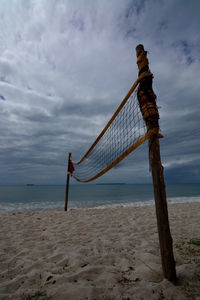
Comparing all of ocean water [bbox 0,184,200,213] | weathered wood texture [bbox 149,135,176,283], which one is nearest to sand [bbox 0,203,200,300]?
weathered wood texture [bbox 149,135,176,283]

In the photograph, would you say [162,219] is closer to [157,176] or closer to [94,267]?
[157,176]

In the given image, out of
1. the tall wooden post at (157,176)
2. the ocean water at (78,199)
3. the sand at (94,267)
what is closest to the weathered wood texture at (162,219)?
the tall wooden post at (157,176)

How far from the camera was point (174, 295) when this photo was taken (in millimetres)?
1659

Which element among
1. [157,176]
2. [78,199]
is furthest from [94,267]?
[78,199]

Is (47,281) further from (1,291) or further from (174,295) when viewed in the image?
(174,295)

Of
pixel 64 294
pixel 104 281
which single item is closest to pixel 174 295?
pixel 104 281

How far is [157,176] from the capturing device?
2.00 metres

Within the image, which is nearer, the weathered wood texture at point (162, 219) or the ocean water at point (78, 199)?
the weathered wood texture at point (162, 219)

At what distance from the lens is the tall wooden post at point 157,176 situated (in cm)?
194

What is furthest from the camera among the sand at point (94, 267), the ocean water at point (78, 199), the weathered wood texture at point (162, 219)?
the ocean water at point (78, 199)

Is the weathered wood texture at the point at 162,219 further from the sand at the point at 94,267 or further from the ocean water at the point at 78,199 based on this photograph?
the ocean water at the point at 78,199

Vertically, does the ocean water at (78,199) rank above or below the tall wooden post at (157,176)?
below

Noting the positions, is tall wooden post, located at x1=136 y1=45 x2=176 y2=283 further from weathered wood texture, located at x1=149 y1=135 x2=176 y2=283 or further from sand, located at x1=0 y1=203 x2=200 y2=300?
sand, located at x1=0 y1=203 x2=200 y2=300

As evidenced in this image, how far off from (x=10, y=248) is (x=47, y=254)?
874mm
